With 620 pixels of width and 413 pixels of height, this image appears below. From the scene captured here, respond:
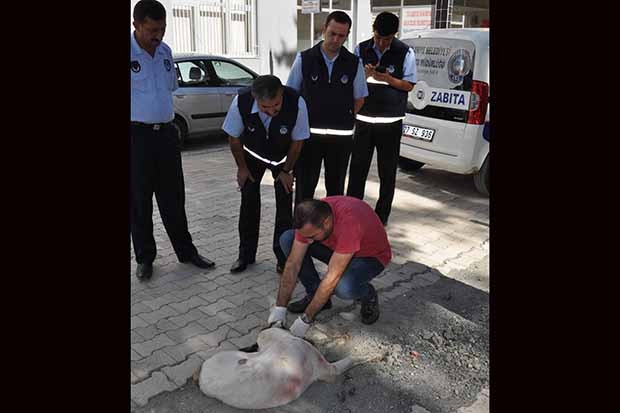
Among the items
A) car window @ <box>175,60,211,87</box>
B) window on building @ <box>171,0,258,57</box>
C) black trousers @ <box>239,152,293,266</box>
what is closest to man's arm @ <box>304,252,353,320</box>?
black trousers @ <box>239,152,293,266</box>

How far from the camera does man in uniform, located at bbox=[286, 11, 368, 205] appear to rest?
4.12 metres

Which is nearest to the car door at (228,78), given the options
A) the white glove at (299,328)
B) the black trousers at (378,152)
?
the black trousers at (378,152)

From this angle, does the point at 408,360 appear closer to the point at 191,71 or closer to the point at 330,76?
the point at 330,76

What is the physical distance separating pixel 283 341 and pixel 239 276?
4.51 feet

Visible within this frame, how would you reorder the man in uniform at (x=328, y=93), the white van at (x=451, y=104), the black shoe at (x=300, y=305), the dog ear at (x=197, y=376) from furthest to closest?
1. the white van at (x=451, y=104)
2. the man in uniform at (x=328, y=93)
3. the black shoe at (x=300, y=305)
4. the dog ear at (x=197, y=376)

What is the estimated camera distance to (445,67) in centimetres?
611

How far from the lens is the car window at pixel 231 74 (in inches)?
361

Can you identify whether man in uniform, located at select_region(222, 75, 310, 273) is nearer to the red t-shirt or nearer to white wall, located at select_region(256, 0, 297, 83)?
the red t-shirt

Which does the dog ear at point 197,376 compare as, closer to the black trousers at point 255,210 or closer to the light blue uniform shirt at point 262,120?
the black trousers at point 255,210

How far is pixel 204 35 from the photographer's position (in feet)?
40.5

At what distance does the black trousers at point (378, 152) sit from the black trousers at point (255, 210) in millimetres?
1116
